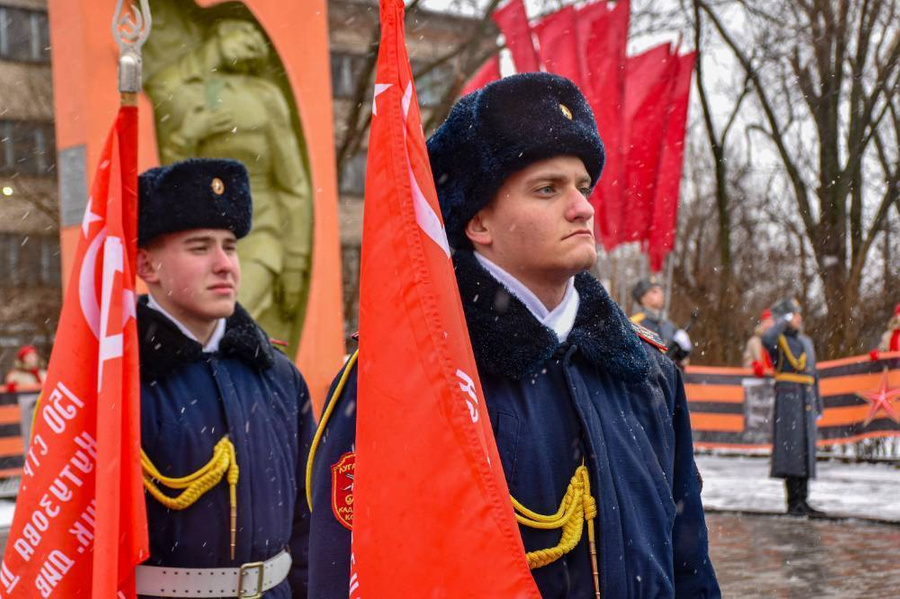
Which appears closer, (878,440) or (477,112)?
(477,112)

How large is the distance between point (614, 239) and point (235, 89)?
11.6ft

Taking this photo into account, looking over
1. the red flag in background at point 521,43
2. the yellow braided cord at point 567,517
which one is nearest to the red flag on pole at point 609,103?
the red flag in background at point 521,43

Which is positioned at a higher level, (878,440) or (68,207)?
(68,207)

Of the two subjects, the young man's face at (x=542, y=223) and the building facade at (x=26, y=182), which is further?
the building facade at (x=26, y=182)

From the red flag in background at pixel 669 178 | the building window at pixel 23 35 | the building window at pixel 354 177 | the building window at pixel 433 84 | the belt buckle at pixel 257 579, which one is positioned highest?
the building window at pixel 23 35

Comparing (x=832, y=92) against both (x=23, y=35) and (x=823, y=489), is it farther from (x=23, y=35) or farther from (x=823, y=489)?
(x=23, y=35)

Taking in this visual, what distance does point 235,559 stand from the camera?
11.5 feet

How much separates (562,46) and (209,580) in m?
7.52

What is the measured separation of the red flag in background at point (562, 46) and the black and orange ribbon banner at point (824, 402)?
Result: 15.3ft

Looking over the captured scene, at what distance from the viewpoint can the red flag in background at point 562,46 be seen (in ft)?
33.0

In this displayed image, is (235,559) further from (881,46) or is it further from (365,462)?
(881,46)

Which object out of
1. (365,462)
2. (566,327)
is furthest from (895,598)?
(365,462)

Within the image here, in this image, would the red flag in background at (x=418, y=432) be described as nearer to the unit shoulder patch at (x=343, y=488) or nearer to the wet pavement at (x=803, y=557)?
the unit shoulder patch at (x=343, y=488)

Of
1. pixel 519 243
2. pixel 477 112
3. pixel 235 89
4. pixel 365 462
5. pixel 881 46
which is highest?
pixel 881 46
